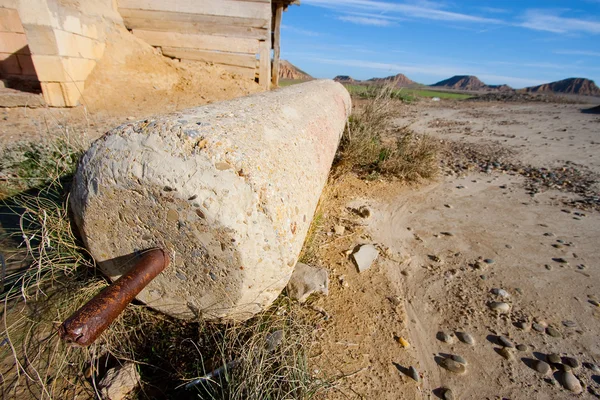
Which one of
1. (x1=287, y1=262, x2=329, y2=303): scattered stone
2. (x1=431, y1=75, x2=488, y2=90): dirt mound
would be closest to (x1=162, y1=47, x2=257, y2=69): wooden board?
(x1=287, y1=262, x2=329, y2=303): scattered stone

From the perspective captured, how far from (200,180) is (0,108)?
257 inches

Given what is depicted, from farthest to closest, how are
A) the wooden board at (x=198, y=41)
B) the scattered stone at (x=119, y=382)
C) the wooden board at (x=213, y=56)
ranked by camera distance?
the wooden board at (x=213, y=56), the wooden board at (x=198, y=41), the scattered stone at (x=119, y=382)

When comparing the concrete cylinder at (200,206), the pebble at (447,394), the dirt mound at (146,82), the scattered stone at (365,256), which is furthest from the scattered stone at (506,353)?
the dirt mound at (146,82)

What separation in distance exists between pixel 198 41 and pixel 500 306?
7.81m

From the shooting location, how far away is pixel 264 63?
731 cm

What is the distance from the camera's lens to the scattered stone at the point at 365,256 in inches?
99.6

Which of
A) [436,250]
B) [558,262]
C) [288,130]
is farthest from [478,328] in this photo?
[288,130]

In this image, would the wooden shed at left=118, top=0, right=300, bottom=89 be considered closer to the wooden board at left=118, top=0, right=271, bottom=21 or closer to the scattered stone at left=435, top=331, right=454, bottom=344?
the wooden board at left=118, top=0, right=271, bottom=21

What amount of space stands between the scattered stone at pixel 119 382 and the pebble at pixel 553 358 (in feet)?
8.01

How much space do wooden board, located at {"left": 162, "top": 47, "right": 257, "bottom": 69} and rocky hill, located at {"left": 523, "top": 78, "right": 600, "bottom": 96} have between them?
75087mm

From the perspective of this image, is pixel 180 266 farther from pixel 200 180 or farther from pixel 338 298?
pixel 338 298

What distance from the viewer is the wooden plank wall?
6.53 metres

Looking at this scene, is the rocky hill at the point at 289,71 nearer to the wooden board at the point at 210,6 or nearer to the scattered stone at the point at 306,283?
the wooden board at the point at 210,6

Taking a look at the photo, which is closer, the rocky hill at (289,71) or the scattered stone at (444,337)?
the scattered stone at (444,337)
